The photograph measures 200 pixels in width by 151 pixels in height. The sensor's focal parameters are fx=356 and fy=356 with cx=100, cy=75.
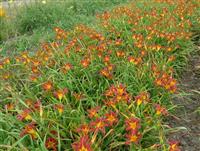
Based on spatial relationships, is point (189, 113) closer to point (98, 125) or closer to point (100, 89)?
point (100, 89)

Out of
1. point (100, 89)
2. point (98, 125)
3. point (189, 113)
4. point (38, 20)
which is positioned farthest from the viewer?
point (38, 20)

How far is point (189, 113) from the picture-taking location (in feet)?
11.0

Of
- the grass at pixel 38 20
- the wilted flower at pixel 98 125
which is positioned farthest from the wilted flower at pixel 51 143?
the grass at pixel 38 20

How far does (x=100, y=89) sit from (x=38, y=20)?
4454mm

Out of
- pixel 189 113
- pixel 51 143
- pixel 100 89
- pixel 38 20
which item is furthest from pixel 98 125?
pixel 38 20

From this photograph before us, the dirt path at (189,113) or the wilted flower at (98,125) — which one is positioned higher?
the wilted flower at (98,125)

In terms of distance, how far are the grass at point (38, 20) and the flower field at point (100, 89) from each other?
1.64 metres

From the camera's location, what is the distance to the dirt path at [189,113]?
2.95 metres

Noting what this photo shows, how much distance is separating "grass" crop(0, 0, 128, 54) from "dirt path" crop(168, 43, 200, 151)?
8.52 feet

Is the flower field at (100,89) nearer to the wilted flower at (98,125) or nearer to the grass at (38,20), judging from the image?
the wilted flower at (98,125)

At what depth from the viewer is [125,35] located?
14.6 feet

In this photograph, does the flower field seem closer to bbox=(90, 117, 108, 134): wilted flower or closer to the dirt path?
bbox=(90, 117, 108, 134): wilted flower

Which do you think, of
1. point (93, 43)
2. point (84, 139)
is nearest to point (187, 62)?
point (93, 43)

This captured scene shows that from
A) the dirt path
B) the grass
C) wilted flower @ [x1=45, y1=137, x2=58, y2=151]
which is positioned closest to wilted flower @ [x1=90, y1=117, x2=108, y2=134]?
wilted flower @ [x1=45, y1=137, x2=58, y2=151]
